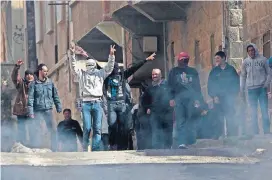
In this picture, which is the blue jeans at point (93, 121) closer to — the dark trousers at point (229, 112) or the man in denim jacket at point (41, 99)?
the man in denim jacket at point (41, 99)

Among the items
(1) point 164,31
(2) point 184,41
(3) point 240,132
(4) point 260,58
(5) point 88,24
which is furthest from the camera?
(5) point 88,24

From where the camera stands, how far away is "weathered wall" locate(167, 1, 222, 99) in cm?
2092

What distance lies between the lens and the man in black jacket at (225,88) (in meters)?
15.8

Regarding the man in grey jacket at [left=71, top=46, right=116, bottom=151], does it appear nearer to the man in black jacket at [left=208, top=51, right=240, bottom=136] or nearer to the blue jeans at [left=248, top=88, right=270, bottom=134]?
the man in black jacket at [left=208, top=51, right=240, bottom=136]

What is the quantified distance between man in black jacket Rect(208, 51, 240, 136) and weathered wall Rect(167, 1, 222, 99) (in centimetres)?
459

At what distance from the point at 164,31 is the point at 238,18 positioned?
16.7 feet

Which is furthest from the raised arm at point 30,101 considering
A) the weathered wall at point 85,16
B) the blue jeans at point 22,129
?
the weathered wall at point 85,16

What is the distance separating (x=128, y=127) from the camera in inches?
635

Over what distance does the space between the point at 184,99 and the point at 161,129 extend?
589mm

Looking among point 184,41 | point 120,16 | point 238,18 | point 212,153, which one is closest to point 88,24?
point 120,16

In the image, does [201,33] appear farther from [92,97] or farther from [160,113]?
[92,97]

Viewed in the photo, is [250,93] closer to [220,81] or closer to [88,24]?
[220,81]

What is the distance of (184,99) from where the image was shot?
1566 centimetres

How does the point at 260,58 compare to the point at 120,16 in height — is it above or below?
below
